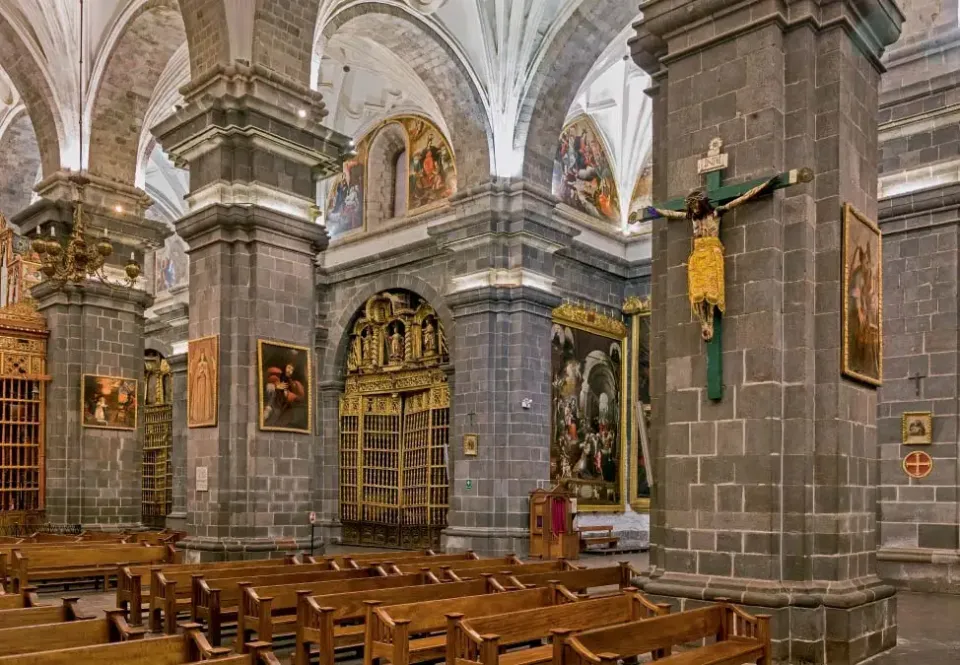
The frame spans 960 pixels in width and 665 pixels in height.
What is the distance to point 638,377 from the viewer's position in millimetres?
19391

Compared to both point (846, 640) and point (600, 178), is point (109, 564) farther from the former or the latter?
point (600, 178)

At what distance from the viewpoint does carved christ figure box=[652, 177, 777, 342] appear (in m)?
7.05

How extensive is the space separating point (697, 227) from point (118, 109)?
450 inches

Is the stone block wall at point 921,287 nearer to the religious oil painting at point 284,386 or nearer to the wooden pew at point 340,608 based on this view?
the wooden pew at point 340,608

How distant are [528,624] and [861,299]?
3.67 meters

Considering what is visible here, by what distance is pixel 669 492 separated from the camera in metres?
7.39

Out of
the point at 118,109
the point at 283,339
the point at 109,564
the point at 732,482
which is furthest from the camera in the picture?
the point at 118,109

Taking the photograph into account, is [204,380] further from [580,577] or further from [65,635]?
[65,635]

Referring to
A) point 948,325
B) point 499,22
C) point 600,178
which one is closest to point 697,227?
point 948,325

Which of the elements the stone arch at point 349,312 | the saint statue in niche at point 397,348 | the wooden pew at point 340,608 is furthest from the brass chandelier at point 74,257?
the saint statue in niche at point 397,348

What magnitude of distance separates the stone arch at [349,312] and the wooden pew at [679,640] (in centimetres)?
1291

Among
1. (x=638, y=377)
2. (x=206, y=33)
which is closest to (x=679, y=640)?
(x=206, y=33)

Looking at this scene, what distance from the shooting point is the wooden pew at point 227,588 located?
709 cm

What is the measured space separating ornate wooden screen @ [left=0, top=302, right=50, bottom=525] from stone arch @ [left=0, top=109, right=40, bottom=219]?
178 inches
